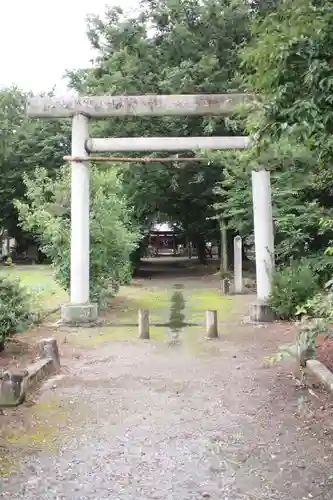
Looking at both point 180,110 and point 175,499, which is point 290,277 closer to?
point 180,110

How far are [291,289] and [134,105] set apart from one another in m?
5.18

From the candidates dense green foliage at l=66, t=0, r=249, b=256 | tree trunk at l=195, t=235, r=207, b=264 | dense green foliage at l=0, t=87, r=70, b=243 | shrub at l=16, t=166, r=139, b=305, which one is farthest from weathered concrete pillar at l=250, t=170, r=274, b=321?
dense green foliage at l=0, t=87, r=70, b=243

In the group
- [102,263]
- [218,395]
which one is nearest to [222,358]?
[218,395]

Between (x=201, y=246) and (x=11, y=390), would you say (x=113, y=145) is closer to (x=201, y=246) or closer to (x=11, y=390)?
(x=11, y=390)

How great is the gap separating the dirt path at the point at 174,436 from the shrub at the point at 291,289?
3.46 meters

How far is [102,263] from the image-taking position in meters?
13.6

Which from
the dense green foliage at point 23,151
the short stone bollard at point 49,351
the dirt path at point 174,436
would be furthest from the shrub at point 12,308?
the dense green foliage at point 23,151

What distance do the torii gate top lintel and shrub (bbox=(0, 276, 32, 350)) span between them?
4.54 metres

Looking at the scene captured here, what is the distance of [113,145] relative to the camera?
12031 millimetres

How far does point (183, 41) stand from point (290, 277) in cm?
1371

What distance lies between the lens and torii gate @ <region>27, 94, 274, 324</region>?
11.8 m

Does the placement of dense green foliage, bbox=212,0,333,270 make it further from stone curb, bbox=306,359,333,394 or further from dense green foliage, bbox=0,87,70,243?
dense green foliage, bbox=0,87,70,243

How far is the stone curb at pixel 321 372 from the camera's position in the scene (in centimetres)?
652

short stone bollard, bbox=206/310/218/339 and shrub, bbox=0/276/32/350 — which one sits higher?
shrub, bbox=0/276/32/350
